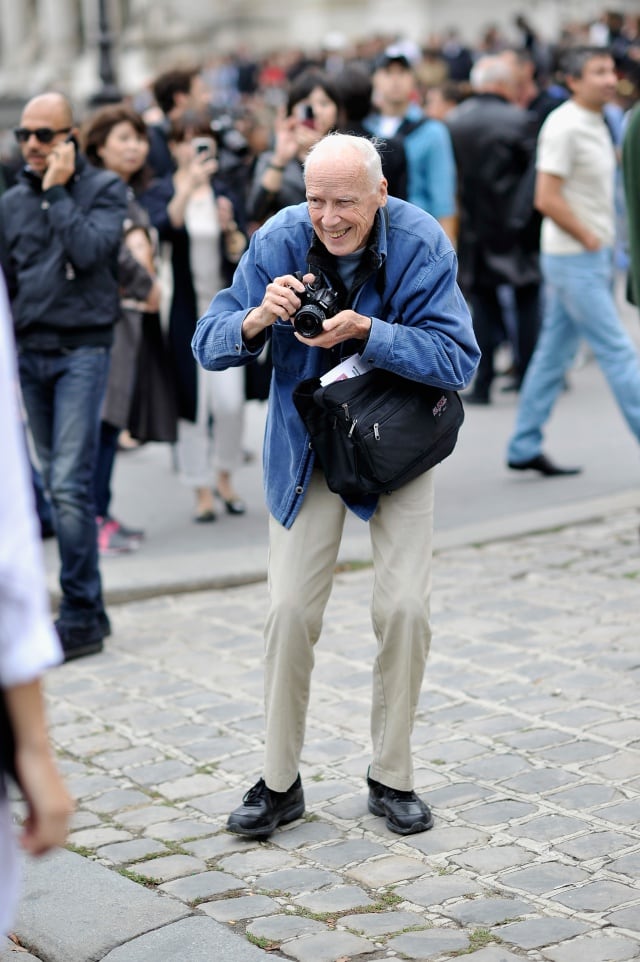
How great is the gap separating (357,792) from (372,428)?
1.16 m

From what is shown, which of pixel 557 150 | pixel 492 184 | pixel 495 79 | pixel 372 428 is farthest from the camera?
pixel 495 79

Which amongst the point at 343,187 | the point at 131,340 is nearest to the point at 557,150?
the point at 131,340

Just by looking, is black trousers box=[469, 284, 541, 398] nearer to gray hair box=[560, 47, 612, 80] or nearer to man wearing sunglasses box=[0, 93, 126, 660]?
gray hair box=[560, 47, 612, 80]

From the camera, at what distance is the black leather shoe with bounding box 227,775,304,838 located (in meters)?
4.33

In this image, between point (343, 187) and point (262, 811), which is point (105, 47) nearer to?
point (343, 187)

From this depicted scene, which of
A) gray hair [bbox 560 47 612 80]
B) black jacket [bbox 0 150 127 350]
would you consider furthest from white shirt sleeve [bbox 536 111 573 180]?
black jacket [bbox 0 150 127 350]

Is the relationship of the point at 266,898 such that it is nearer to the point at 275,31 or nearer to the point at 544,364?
the point at 544,364

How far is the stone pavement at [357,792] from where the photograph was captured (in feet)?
12.2

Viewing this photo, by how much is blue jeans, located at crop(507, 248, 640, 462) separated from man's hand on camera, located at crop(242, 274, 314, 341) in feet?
13.0

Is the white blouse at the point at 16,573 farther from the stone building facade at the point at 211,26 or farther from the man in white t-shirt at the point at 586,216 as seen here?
the stone building facade at the point at 211,26

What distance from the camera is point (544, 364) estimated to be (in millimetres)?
8367

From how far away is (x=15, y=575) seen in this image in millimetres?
2188

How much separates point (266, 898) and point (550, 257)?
4.80 m

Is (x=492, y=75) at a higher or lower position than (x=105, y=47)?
lower
